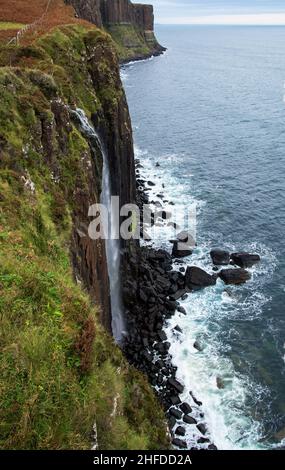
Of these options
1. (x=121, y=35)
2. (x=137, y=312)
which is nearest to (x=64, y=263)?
(x=137, y=312)

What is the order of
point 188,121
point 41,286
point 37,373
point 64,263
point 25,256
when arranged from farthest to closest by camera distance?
point 188,121 → point 64,263 → point 25,256 → point 41,286 → point 37,373

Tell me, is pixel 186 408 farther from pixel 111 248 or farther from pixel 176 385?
pixel 111 248

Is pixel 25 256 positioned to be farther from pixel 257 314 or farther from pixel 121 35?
pixel 121 35

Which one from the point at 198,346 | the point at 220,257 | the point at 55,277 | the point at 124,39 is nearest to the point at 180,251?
the point at 220,257

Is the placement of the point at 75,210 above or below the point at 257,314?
above

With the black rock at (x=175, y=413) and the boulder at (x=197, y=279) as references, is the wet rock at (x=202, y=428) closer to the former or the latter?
the black rock at (x=175, y=413)

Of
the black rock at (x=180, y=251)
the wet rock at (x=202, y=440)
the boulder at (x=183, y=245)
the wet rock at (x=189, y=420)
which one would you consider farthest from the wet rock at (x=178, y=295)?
the wet rock at (x=202, y=440)

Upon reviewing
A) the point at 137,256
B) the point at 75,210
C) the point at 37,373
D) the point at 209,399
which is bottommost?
the point at 209,399

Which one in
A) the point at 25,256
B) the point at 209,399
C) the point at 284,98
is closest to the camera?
the point at 25,256
